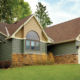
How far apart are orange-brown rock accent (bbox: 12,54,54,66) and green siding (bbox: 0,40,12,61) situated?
860mm

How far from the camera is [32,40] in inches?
832

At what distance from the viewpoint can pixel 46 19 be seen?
146 ft

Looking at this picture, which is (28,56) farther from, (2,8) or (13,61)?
(2,8)

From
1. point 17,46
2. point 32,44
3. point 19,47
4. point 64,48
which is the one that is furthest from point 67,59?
point 17,46

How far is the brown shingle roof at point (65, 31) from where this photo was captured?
22.8 metres

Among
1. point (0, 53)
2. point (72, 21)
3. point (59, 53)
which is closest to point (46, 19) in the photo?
point (72, 21)

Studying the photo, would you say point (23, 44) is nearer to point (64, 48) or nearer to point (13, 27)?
point (13, 27)

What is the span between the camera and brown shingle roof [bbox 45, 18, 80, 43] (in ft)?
74.8

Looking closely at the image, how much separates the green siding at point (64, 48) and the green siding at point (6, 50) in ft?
24.8

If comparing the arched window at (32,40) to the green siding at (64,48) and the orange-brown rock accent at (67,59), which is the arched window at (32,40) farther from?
the orange-brown rock accent at (67,59)

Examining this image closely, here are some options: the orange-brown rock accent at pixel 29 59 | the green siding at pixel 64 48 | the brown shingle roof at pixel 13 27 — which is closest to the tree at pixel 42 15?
the green siding at pixel 64 48

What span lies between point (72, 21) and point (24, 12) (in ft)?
68.6

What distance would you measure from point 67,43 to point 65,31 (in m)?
2.64

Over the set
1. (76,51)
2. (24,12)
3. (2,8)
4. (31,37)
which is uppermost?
(24,12)
